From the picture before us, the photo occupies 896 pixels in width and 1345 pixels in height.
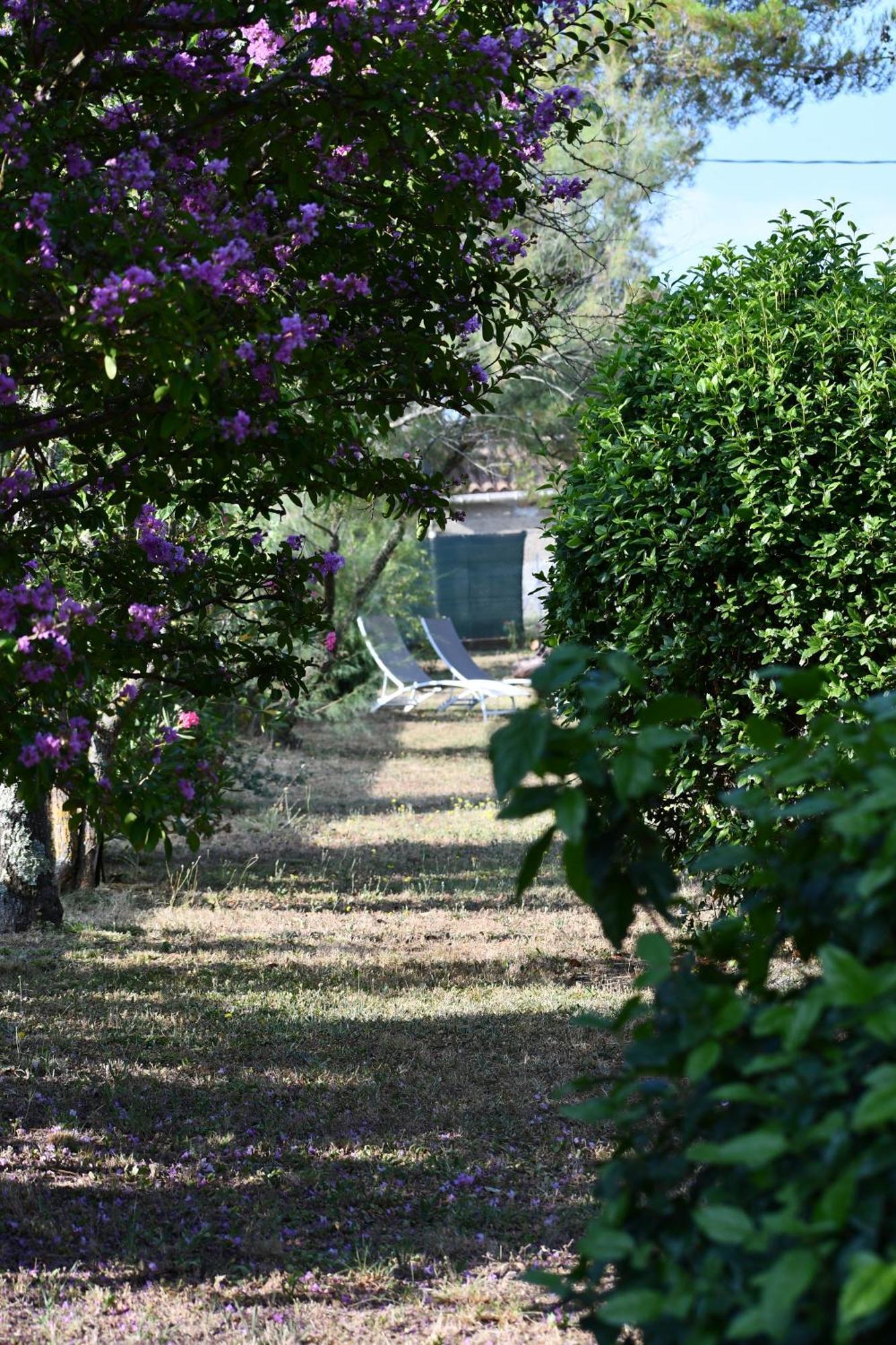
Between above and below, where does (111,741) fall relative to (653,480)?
below

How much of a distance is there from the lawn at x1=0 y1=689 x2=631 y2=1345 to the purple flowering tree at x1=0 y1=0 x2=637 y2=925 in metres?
0.97

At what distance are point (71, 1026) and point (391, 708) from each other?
11.2 metres

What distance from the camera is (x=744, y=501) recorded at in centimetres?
460

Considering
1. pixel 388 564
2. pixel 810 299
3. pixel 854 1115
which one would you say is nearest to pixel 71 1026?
pixel 810 299

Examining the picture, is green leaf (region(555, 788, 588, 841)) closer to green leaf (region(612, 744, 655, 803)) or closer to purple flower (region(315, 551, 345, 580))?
green leaf (region(612, 744, 655, 803))

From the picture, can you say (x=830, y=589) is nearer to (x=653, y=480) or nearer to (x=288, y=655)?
(x=653, y=480)

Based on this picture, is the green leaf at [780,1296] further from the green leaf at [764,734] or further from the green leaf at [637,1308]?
the green leaf at [764,734]

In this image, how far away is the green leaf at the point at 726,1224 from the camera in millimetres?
1147

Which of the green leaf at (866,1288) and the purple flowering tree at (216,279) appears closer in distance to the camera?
the green leaf at (866,1288)

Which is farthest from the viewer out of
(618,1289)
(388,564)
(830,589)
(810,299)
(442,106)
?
(388,564)

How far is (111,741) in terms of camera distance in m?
6.36

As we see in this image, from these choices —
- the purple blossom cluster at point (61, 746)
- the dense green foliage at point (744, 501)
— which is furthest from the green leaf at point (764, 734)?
the dense green foliage at point (744, 501)

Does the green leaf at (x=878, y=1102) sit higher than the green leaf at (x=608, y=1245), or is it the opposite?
the green leaf at (x=878, y=1102)

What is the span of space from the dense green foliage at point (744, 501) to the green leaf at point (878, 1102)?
Result: 11.7 feet
